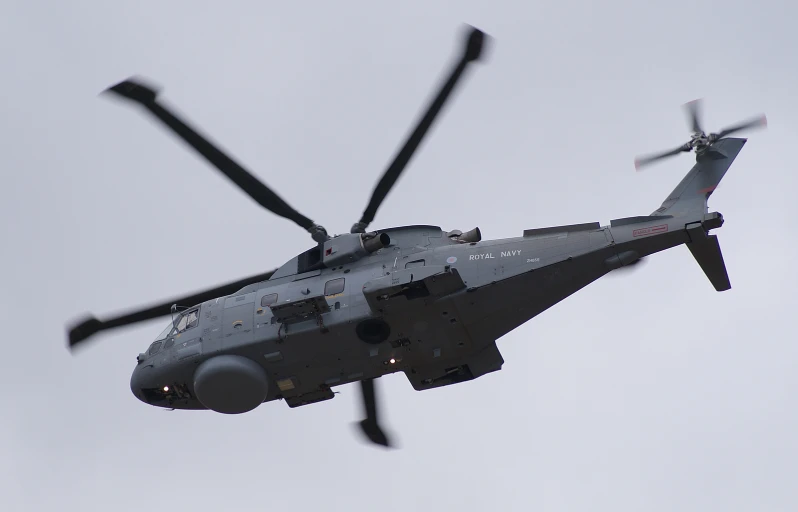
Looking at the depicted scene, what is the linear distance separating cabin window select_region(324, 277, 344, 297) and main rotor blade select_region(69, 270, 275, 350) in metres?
2.51

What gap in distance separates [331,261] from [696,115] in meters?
9.98

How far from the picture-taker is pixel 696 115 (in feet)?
106

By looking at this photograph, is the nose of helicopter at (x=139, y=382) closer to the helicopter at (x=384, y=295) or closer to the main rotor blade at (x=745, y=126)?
the helicopter at (x=384, y=295)

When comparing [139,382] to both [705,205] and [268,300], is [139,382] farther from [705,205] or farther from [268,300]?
[705,205]

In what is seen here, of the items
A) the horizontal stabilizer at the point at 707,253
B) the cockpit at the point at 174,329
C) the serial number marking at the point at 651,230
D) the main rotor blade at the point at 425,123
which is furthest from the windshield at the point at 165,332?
the horizontal stabilizer at the point at 707,253

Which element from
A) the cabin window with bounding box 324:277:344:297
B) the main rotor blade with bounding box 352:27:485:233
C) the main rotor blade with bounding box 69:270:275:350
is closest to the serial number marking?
the main rotor blade with bounding box 352:27:485:233

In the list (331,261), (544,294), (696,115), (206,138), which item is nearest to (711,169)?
(696,115)

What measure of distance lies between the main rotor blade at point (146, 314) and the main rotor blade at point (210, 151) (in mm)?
2692

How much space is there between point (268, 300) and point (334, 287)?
76.1 inches

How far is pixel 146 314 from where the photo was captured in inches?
1398

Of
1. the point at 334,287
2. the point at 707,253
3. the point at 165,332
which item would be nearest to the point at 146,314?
the point at 165,332

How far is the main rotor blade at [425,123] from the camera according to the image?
3072cm

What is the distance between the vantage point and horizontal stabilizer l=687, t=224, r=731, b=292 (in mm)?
30969

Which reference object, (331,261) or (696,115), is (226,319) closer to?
(331,261)
